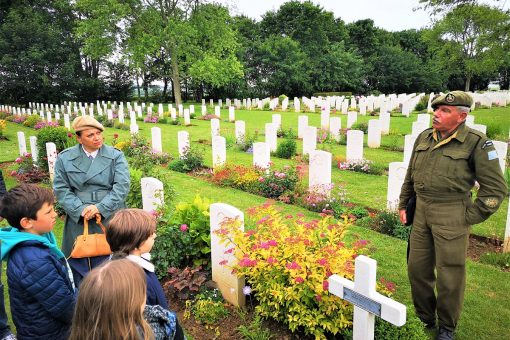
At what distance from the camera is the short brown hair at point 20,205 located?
8.14 ft

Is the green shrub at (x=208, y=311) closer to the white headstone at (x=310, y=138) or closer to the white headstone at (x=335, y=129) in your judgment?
the white headstone at (x=310, y=138)

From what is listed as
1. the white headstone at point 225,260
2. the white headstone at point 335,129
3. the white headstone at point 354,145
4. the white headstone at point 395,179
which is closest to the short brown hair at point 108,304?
the white headstone at point 225,260

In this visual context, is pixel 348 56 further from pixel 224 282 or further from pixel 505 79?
pixel 224 282

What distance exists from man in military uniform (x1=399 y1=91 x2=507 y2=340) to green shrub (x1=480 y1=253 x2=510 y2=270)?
6.06 feet

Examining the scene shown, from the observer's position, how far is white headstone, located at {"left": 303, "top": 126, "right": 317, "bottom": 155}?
32.2 feet

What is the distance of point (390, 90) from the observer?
47062 mm

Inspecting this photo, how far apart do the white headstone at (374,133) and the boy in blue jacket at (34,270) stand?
10.5 m

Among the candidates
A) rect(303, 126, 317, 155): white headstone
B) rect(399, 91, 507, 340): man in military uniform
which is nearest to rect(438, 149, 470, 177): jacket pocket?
rect(399, 91, 507, 340): man in military uniform

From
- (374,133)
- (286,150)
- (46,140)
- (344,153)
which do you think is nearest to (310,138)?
(286,150)

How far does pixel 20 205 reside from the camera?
2.48 m

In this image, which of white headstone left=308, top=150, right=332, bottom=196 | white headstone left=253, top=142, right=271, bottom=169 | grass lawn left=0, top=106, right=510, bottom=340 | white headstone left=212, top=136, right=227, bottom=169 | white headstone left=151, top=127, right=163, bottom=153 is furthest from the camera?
white headstone left=151, top=127, right=163, bottom=153

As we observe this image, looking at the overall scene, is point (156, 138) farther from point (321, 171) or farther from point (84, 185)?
point (84, 185)

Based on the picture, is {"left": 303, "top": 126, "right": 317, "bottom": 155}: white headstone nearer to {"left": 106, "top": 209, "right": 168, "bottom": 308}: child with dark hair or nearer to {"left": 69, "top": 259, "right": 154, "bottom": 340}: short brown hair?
{"left": 106, "top": 209, "right": 168, "bottom": 308}: child with dark hair

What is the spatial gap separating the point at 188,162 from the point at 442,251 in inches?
298
